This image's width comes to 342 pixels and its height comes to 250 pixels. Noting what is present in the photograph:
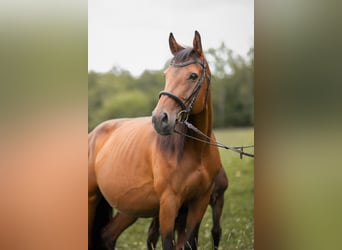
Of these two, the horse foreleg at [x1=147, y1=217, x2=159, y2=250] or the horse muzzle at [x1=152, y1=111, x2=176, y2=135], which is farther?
the horse foreleg at [x1=147, y1=217, x2=159, y2=250]

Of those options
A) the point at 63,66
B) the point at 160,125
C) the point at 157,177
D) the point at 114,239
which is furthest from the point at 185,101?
the point at 114,239

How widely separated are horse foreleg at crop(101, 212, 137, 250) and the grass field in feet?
0.09

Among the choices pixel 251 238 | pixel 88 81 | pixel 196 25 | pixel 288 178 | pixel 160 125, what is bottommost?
pixel 251 238

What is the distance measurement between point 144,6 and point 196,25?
0.32 meters

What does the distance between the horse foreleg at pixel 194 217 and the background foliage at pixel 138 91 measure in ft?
1.48

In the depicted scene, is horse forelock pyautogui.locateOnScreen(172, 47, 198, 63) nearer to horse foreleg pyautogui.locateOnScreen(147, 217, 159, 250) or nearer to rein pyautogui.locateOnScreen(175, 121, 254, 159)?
rein pyautogui.locateOnScreen(175, 121, 254, 159)

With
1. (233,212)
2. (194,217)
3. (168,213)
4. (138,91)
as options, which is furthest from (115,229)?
(138,91)

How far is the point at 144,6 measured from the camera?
2820 mm

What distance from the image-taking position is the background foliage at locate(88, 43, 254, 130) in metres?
2.79

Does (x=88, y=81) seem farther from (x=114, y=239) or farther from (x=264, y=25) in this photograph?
(x=264, y=25)

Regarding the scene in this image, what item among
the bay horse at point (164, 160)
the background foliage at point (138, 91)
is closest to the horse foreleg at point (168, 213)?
the bay horse at point (164, 160)

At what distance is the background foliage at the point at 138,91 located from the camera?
2.79 meters

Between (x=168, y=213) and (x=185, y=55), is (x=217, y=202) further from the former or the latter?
(x=185, y=55)

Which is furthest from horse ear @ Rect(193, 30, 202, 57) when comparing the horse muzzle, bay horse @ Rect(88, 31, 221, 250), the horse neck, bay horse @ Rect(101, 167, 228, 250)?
bay horse @ Rect(101, 167, 228, 250)
